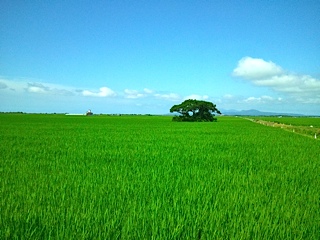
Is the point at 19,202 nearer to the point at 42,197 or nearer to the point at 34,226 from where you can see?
the point at 42,197

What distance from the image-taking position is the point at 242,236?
2623 mm

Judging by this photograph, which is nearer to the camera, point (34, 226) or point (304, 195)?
point (34, 226)

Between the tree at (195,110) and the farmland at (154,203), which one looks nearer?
the farmland at (154,203)

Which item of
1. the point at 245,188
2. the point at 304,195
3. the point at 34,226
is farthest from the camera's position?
the point at 245,188

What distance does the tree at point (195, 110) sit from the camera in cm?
4506

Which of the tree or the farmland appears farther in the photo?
the tree

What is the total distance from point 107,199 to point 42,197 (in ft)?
2.74

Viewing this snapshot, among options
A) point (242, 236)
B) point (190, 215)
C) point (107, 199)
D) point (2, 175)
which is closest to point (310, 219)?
point (242, 236)

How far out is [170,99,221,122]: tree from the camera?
4506 cm

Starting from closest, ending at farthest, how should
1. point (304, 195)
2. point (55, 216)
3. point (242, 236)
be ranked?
1. point (242, 236)
2. point (55, 216)
3. point (304, 195)

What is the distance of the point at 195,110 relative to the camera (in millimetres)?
45906

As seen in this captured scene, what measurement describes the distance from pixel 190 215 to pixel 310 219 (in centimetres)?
130

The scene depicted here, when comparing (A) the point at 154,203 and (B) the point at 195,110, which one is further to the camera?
(B) the point at 195,110

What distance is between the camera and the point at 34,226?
2799 mm
